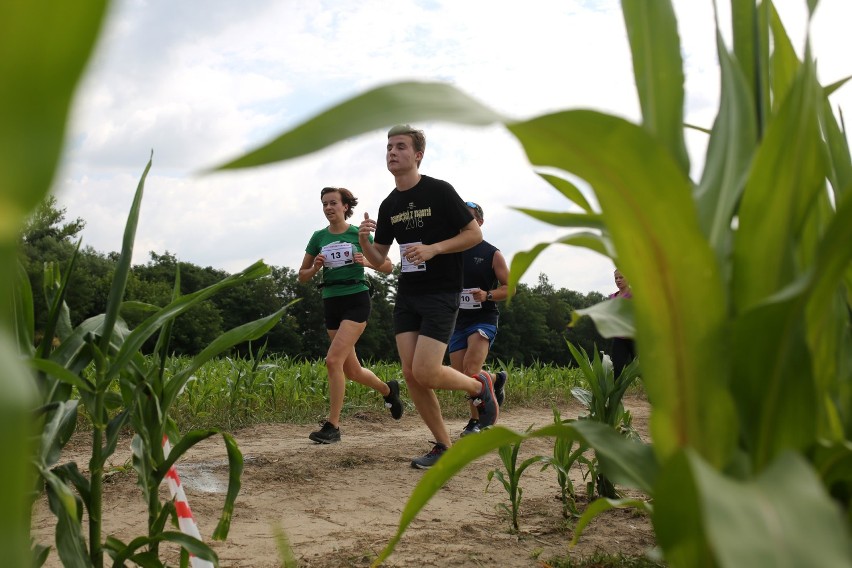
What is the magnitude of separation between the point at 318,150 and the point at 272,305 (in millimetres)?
43128

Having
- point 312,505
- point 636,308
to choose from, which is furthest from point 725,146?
point 312,505

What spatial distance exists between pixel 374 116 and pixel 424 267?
162 inches

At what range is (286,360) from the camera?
10078 millimetres

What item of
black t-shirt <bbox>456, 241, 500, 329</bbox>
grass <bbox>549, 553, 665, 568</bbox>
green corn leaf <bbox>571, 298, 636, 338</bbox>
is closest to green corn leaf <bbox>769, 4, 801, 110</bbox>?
green corn leaf <bbox>571, 298, 636, 338</bbox>

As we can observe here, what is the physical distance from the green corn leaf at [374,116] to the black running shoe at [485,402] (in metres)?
4.85

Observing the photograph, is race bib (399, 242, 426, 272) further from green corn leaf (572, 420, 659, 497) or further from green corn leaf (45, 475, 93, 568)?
green corn leaf (572, 420, 659, 497)

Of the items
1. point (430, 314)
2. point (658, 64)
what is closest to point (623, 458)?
point (658, 64)

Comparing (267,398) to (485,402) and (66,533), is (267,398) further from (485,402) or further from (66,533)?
(66,533)

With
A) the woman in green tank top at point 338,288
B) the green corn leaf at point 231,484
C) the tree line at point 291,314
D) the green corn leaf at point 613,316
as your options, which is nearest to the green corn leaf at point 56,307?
the green corn leaf at point 231,484

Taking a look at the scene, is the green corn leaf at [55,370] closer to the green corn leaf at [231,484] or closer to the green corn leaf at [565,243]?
the green corn leaf at [231,484]

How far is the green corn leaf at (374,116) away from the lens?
1.31 feet

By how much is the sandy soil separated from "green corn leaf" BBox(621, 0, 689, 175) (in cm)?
195

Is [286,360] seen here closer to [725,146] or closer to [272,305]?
[725,146]

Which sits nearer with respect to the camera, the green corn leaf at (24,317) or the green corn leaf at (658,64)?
the green corn leaf at (658,64)
